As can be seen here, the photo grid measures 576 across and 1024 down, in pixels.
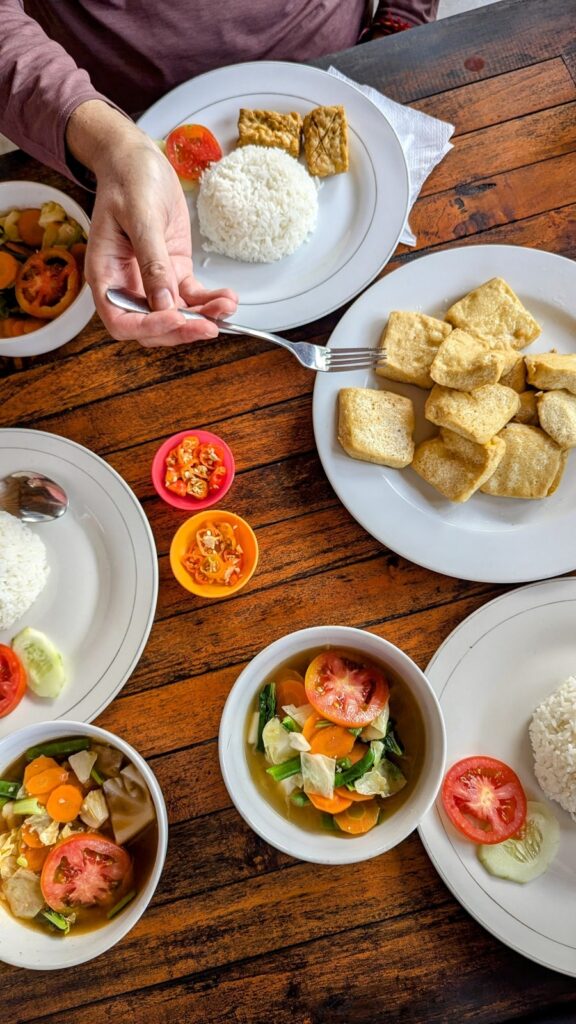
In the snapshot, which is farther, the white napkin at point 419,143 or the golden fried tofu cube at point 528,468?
the white napkin at point 419,143

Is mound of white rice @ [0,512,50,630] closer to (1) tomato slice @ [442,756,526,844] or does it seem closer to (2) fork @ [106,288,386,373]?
(2) fork @ [106,288,386,373]

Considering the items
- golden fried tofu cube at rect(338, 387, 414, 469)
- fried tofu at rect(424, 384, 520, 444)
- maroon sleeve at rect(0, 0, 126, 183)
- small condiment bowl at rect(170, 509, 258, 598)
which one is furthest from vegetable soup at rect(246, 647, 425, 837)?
maroon sleeve at rect(0, 0, 126, 183)

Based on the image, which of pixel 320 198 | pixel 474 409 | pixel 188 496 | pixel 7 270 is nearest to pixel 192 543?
pixel 188 496

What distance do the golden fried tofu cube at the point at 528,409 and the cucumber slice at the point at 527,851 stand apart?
869 mm

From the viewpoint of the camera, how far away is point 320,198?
180 cm

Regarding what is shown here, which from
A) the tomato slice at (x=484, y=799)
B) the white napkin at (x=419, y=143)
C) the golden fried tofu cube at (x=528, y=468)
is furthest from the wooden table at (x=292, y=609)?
the golden fried tofu cube at (x=528, y=468)

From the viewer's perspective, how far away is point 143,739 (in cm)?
166

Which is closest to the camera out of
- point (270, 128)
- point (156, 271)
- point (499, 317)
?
point (156, 271)

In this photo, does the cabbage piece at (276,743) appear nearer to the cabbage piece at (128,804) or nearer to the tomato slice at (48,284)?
the cabbage piece at (128,804)

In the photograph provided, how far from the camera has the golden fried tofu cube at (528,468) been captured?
63.4 inches

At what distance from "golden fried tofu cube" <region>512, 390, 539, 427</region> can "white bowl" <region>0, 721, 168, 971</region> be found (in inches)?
44.6

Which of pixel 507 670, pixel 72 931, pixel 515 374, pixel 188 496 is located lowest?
pixel 72 931

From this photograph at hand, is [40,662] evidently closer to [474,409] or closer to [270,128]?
[474,409]

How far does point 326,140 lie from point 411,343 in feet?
1.80
